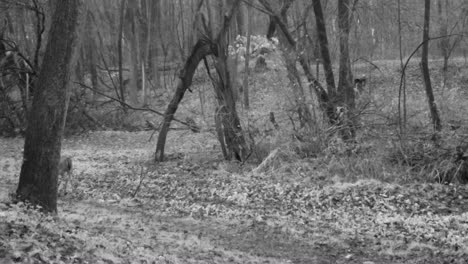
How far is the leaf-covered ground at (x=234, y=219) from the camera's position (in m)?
6.55

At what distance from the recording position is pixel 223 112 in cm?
1448

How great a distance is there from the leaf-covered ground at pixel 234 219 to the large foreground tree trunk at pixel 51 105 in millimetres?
483

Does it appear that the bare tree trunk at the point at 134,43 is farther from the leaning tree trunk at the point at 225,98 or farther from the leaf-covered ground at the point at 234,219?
the leaning tree trunk at the point at 225,98

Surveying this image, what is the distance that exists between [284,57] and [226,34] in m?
1.54

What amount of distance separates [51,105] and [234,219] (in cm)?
393

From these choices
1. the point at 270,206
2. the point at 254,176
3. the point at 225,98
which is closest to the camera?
the point at 270,206

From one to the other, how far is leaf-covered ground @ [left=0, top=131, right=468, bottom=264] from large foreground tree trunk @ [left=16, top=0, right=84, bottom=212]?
0.48 meters

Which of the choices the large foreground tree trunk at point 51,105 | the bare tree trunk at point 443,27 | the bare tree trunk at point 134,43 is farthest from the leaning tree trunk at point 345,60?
the bare tree trunk at point 134,43

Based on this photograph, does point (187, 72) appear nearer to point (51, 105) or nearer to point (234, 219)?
point (234, 219)

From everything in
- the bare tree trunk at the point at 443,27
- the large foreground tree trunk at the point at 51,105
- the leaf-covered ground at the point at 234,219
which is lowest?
the leaf-covered ground at the point at 234,219

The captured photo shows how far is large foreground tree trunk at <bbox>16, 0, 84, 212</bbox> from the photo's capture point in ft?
23.2

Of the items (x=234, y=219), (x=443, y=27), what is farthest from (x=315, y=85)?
(x=443, y=27)

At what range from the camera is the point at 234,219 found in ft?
32.3

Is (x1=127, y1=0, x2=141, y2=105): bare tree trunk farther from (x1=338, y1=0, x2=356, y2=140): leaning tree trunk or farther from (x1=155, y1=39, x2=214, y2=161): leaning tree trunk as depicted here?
(x1=338, y1=0, x2=356, y2=140): leaning tree trunk
